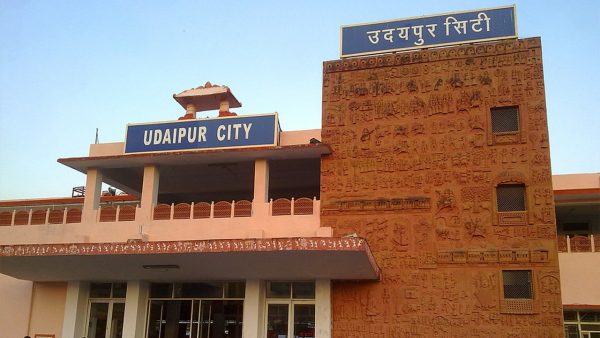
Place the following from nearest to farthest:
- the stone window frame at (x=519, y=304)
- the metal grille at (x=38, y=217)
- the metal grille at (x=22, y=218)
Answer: the stone window frame at (x=519, y=304) < the metal grille at (x=38, y=217) < the metal grille at (x=22, y=218)

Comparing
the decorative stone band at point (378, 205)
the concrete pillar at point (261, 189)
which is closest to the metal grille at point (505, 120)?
the decorative stone band at point (378, 205)

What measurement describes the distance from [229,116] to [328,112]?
10.4 feet

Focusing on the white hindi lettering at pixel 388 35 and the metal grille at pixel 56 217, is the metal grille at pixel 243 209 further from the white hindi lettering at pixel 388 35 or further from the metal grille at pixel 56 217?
the white hindi lettering at pixel 388 35

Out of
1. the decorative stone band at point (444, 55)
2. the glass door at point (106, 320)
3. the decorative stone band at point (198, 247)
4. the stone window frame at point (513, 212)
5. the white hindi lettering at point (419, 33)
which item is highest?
the white hindi lettering at point (419, 33)

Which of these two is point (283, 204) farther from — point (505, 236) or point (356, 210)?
point (505, 236)

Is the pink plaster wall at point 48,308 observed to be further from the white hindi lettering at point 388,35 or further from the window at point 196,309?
the white hindi lettering at point 388,35

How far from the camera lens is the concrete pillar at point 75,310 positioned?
1911cm

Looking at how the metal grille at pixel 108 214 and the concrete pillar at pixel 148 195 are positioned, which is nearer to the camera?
the concrete pillar at pixel 148 195

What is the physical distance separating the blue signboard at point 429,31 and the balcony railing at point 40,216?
397 inches

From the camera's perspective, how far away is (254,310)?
17703 mm

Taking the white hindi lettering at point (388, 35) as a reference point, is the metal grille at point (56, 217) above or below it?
below

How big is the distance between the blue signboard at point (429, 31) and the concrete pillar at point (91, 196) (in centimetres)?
902

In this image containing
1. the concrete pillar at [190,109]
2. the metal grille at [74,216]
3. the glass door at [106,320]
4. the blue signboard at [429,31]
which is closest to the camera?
the blue signboard at [429,31]

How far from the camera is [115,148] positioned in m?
20.5
